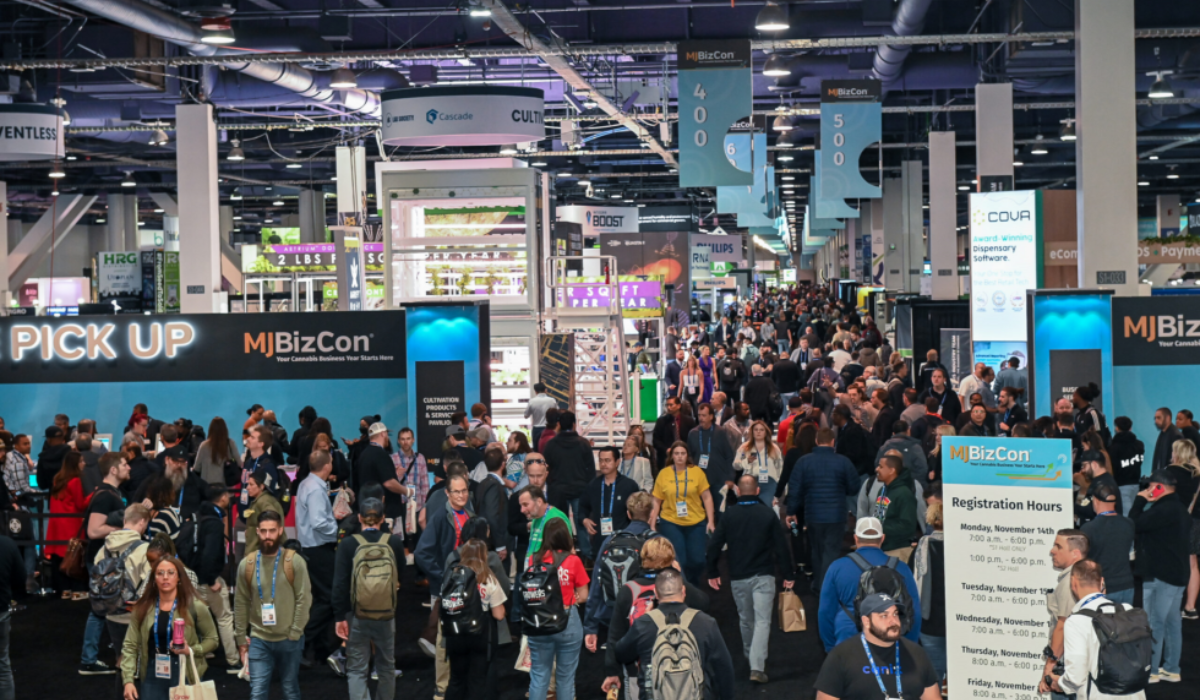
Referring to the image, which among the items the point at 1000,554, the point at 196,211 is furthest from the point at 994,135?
the point at 1000,554

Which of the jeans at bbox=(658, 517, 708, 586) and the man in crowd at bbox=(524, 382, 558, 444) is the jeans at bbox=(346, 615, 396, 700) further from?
the man in crowd at bbox=(524, 382, 558, 444)

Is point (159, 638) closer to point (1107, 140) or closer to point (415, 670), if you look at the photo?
point (415, 670)

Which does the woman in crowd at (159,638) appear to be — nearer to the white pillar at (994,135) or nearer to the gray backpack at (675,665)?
the gray backpack at (675,665)

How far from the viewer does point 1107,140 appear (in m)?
12.9

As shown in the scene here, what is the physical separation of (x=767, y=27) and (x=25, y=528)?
28.3 ft

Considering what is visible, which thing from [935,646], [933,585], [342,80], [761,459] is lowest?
[935,646]

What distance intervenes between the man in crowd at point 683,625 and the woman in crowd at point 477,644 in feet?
4.05

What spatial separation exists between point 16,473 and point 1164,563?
9032 millimetres

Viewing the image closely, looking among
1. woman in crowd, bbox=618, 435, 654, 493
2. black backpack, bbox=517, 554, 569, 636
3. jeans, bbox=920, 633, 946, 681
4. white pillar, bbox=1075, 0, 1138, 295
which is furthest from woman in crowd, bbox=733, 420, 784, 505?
white pillar, bbox=1075, 0, 1138, 295

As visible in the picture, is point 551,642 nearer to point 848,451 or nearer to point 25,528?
point 848,451

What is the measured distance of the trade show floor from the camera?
23.7 feet

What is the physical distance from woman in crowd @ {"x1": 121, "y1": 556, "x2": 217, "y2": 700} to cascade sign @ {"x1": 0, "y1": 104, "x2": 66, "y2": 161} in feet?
35.2

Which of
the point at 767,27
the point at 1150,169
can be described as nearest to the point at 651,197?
the point at 1150,169

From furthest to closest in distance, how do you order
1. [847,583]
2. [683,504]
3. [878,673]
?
[683,504]
[847,583]
[878,673]
